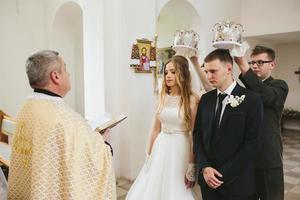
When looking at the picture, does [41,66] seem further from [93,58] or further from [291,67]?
[291,67]

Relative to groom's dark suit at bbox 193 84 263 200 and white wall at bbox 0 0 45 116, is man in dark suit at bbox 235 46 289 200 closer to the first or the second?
groom's dark suit at bbox 193 84 263 200

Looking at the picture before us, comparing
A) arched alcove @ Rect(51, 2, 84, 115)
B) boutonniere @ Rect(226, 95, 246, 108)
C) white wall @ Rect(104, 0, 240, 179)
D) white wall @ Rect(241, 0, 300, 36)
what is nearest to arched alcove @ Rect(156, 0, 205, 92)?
white wall @ Rect(104, 0, 240, 179)

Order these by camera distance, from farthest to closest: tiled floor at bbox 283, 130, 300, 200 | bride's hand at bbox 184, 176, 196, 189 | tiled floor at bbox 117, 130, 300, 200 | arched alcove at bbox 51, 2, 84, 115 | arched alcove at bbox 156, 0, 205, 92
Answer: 1. arched alcove at bbox 156, 0, 205, 92
2. arched alcove at bbox 51, 2, 84, 115
3. tiled floor at bbox 283, 130, 300, 200
4. tiled floor at bbox 117, 130, 300, 200
5. bride's hand at bbox 184, 176, 196, 189

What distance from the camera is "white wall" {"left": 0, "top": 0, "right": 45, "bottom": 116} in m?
5.91

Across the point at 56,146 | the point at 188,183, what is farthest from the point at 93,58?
the point at 56,146

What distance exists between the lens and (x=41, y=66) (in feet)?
5.76

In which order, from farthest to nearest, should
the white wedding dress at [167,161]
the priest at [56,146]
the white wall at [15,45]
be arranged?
the white wall at [15,45], the white wedding dress at [167,161], the priest at [56,146]

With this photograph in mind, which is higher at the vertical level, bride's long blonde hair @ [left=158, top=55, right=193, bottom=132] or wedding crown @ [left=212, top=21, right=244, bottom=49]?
wedding crown @ [left=212, top=21, right=244, bottom=49]

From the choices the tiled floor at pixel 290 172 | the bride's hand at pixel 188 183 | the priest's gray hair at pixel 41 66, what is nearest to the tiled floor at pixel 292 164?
the tiled floor at pixel 290 172

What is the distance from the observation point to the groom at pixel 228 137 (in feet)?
7.36

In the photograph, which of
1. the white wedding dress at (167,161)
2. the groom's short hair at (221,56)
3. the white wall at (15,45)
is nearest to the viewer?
the groom's short hair at (221,56)

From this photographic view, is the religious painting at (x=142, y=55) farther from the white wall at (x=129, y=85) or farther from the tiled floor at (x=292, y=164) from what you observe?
the tiled floor at (x=292, y=164)

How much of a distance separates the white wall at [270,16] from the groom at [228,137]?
6.54 meters

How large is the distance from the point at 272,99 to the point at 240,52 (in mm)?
459
